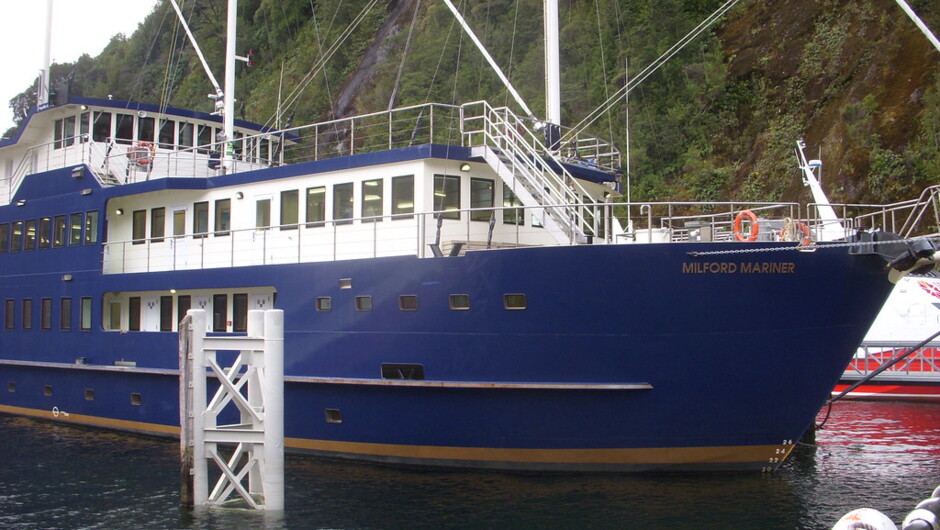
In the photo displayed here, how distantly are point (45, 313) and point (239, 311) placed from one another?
5.49 m

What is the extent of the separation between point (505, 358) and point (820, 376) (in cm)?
416

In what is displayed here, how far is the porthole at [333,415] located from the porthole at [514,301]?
327cm

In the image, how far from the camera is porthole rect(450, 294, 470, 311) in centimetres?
1238

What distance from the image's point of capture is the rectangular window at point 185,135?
20172 mm

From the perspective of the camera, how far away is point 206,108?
56.2 m

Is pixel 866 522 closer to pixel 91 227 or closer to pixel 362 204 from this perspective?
pixel 362 204

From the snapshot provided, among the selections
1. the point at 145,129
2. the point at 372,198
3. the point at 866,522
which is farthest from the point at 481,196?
the point at 866,522

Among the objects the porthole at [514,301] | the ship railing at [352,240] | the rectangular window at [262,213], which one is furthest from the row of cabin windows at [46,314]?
the porthole at [514,301]

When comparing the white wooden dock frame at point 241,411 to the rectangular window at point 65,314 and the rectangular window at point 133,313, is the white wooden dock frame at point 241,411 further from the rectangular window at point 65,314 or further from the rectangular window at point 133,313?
the rectangular window at point 65,314

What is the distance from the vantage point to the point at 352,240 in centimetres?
1445

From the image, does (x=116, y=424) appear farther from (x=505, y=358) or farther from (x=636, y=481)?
(x=636, y=481)

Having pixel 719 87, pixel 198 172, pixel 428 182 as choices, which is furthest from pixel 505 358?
pixel 719 87

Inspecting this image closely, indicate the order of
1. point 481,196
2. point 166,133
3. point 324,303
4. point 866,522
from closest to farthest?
1. point 866,522
2. point 324,303
3. point 481,196
4. point 166,133

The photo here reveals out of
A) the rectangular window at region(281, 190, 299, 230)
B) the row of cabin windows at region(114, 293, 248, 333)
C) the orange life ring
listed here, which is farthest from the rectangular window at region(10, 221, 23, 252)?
the orange life ring
